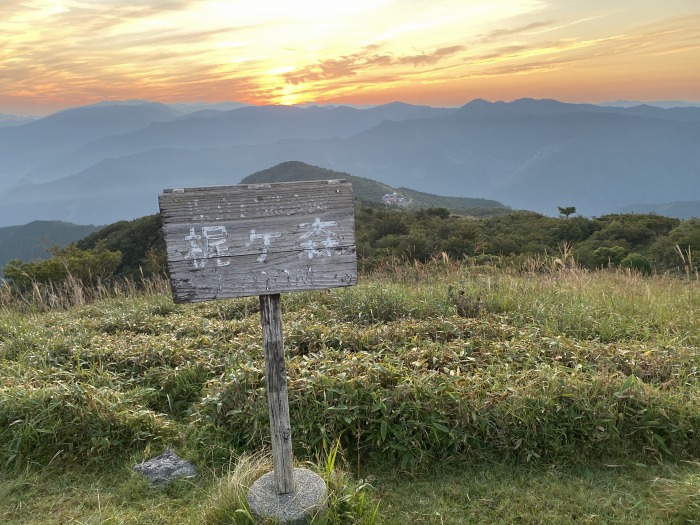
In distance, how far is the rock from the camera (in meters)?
3.76

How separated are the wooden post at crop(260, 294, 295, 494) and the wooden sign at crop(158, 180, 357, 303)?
7.4 inches

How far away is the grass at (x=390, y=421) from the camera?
346 centimetres

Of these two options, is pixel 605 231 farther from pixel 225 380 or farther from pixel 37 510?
pixel 37 510

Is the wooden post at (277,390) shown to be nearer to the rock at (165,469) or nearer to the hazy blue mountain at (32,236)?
the rock at (165,469)

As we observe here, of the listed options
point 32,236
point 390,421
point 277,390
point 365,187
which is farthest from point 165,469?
point 32,236

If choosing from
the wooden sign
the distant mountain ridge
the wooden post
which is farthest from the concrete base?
the distant mountain ridge

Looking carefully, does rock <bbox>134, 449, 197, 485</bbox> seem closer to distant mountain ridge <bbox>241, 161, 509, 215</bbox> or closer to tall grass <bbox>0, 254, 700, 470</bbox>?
tall grass <bbox>0, 254, 700, 470</bbox>

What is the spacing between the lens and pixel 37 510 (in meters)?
3.54

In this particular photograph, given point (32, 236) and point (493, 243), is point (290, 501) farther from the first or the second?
point (32, 236)

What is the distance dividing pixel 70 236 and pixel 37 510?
124434 mm

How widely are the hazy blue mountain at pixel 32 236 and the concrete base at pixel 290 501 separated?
116m

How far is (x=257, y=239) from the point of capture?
280 centimetres

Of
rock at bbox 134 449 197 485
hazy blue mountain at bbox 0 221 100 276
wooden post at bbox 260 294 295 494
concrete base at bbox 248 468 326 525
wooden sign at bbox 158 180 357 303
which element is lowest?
hazy blue mountain at bbox 0 221 100 276

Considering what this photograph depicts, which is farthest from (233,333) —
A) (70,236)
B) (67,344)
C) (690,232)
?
(70,236)
